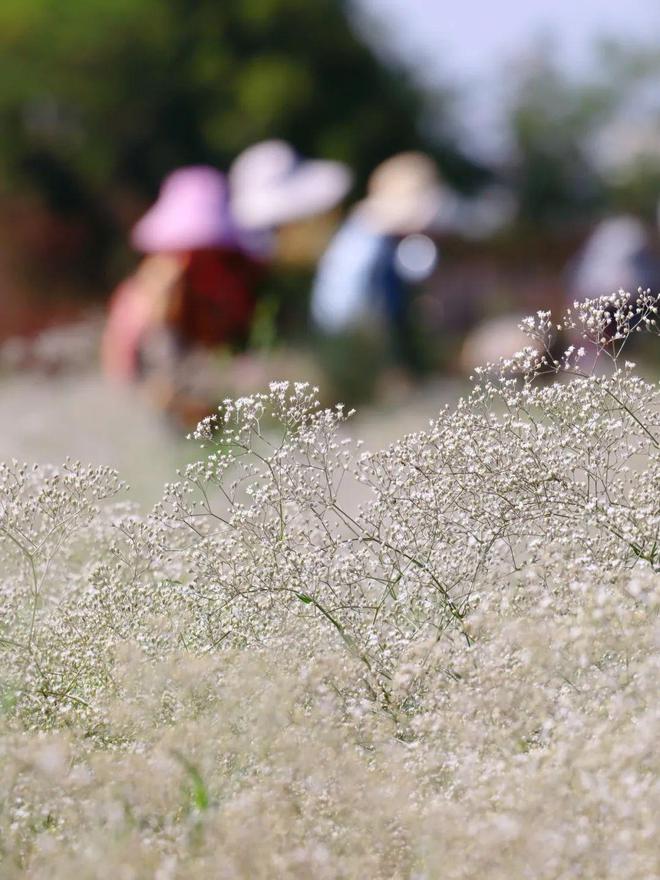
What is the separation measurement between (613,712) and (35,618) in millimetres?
736

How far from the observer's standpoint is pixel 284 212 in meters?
8.09

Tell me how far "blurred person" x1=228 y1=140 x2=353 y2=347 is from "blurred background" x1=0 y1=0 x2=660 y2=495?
0.02 m

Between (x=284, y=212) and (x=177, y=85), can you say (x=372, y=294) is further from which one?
(x=177, y=85)

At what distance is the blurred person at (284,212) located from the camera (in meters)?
7.93

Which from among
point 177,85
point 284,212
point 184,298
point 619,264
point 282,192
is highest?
point 177,85

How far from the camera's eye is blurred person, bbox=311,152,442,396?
691cm

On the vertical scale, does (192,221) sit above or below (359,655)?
above

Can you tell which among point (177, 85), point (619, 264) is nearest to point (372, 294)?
point (619, 264)

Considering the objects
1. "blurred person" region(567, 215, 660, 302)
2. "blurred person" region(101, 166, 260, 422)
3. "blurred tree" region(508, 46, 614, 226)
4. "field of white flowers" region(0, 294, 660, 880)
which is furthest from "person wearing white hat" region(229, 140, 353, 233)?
"field of white flowers" region(0, 294, 660, 880)

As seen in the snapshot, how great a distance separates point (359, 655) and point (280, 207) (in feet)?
22.8

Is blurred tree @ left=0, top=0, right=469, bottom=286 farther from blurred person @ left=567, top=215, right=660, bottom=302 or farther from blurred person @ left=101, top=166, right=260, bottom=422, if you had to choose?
blurred person @ left=101, top=166, right=260, bottom=422

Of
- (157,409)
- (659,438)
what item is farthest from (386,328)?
(659,438)

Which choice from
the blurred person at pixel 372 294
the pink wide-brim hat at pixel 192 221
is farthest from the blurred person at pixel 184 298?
the blurred person at pixel 372 294

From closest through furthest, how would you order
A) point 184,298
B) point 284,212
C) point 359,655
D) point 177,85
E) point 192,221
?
point 359,655 → point 184,298 → point 192,221 → point 284,212 → point 177,85
